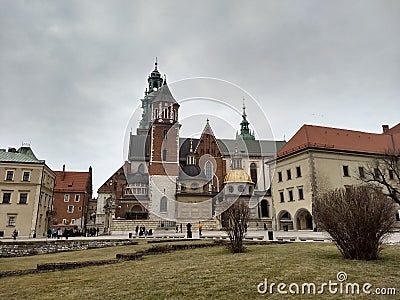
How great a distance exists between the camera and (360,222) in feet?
31.9

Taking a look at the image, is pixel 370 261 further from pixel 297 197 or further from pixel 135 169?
pixel 135 169

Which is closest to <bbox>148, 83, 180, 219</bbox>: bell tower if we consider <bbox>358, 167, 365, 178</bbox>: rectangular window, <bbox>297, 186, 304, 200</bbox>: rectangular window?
<bbox>297, 186, 304, 200</bbox>: rectangular window

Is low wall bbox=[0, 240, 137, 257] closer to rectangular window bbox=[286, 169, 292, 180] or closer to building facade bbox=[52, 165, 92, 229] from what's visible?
rectangular window bbox=[286, 169, 292, 180]

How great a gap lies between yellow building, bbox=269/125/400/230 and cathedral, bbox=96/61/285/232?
6.47 m

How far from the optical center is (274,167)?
140 ft

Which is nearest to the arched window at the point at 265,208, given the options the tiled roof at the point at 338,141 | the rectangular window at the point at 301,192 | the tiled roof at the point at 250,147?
the tiled roof at the point at 250,147

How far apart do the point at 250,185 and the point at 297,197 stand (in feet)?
65.7

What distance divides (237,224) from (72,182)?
56228 mm

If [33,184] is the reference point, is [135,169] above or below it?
above

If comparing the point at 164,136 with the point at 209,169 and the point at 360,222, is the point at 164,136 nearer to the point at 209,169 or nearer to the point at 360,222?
the point at 209,169

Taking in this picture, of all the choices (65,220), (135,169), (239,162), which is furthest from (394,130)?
(65,220)

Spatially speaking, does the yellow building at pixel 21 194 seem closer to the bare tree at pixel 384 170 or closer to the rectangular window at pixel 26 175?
the rectangular window at pixel 26 175

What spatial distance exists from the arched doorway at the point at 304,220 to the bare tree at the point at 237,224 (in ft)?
80.5

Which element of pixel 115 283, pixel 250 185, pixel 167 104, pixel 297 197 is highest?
pixel 167 104
